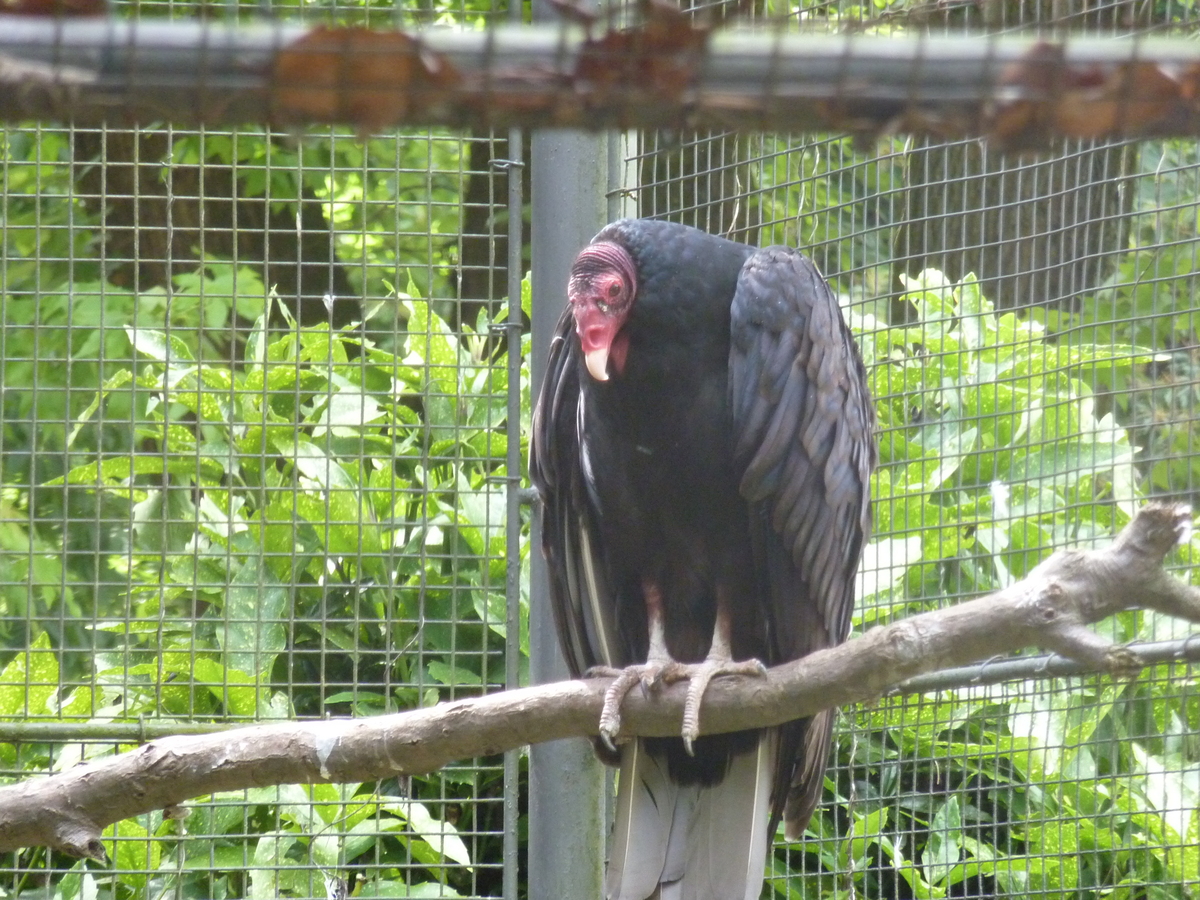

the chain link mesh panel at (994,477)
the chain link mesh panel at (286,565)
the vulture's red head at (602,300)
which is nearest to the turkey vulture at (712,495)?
the vulture's red head at (602,300)

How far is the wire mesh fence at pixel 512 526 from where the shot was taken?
344cm

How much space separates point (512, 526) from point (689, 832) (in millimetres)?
934

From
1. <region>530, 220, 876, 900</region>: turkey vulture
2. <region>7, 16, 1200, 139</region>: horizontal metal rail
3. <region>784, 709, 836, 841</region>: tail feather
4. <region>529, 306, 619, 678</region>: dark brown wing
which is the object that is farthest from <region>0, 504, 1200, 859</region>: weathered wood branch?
<region>7, 16, 1200, 139</region>: horizontal metal rail

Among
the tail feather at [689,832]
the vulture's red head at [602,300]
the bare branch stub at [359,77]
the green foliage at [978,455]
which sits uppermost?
the bare branch stub at [359,77]

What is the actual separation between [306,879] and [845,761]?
1.61 metres

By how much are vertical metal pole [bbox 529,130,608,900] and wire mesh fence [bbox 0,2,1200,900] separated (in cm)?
8

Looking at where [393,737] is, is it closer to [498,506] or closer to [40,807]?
[40,807]

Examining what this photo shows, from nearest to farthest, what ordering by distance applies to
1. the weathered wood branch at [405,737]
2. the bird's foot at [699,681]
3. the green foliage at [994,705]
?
the weathered wood branch at [405,737] < the bird's foot at [699,681] < the green foliage at [994,705]

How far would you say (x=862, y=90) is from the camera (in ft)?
2.59

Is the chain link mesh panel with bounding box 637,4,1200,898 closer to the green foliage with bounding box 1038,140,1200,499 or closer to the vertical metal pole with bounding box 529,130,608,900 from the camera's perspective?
the green foliage with bounding box 1038,140,1200,499

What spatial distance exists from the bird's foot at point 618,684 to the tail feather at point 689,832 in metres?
0.23

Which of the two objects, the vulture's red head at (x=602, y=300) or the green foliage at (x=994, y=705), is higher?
the vulture's red head at (x=602, y=300)

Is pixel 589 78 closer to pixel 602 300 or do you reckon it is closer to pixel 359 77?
pixel 359 77

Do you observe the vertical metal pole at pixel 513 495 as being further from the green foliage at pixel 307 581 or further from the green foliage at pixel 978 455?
the green foliage at pixel 978 455
